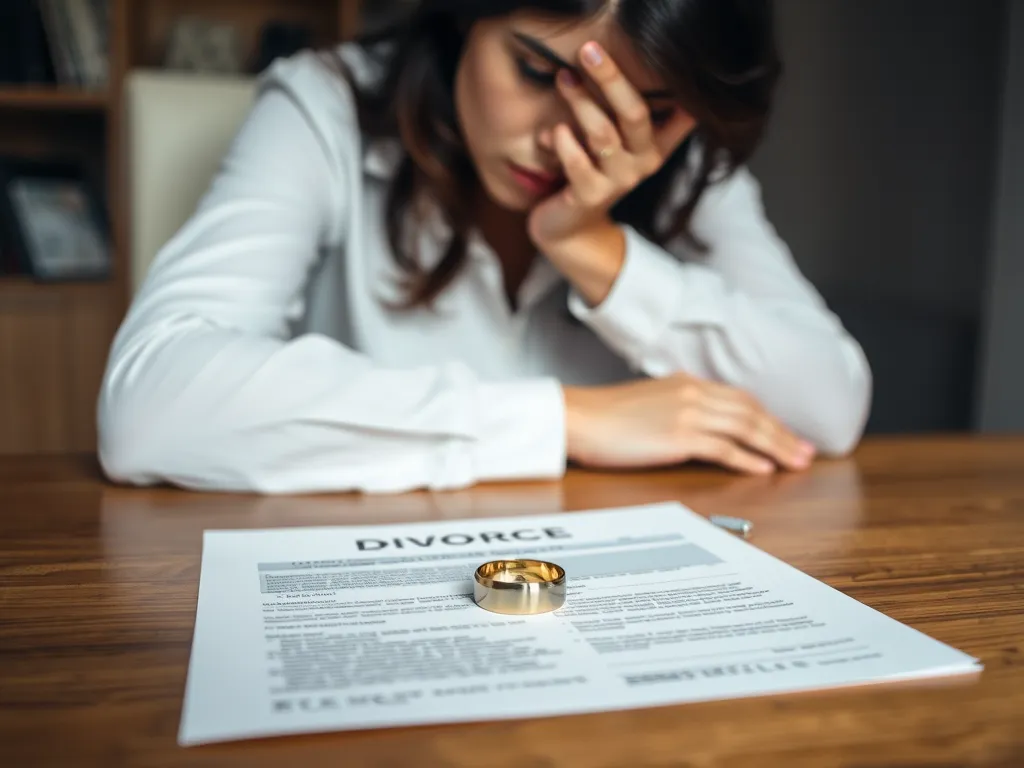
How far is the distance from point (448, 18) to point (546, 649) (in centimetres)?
87

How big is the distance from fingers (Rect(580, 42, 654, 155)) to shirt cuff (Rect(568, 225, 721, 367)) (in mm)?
106

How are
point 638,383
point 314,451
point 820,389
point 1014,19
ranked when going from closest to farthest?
point 314,451 → point 638,383 → point 820,389 → point 1014,19

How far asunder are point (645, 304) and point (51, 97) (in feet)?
6.47

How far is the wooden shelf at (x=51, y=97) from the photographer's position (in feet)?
7.86

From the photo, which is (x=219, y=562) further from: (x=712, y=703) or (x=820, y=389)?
(x=820, y=389)

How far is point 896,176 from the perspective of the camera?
2.75 metres

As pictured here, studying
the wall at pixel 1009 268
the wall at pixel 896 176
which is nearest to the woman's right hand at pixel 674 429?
the wall at pixel 1009 268

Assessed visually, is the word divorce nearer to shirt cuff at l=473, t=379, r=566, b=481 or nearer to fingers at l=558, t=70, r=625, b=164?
shirt cuff at l=473, t=379, r=566, b=481

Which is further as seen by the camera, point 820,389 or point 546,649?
point 820,389

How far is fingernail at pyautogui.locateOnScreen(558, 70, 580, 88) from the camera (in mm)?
938

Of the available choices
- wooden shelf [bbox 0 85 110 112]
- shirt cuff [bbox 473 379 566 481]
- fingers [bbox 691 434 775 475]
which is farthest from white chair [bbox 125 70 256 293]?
wooden shelf [bbox 0 85 110 112]

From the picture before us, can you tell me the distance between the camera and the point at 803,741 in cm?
37

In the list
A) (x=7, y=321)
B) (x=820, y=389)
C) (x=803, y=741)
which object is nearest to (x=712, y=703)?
(x=803, y=741)

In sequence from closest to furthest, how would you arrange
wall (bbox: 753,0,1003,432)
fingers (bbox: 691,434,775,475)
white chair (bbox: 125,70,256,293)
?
fingers (bbox: 691,434,775,475), white chair (bbox: 125,70,256,293), wall (bbox: 753,0,1003,432)
